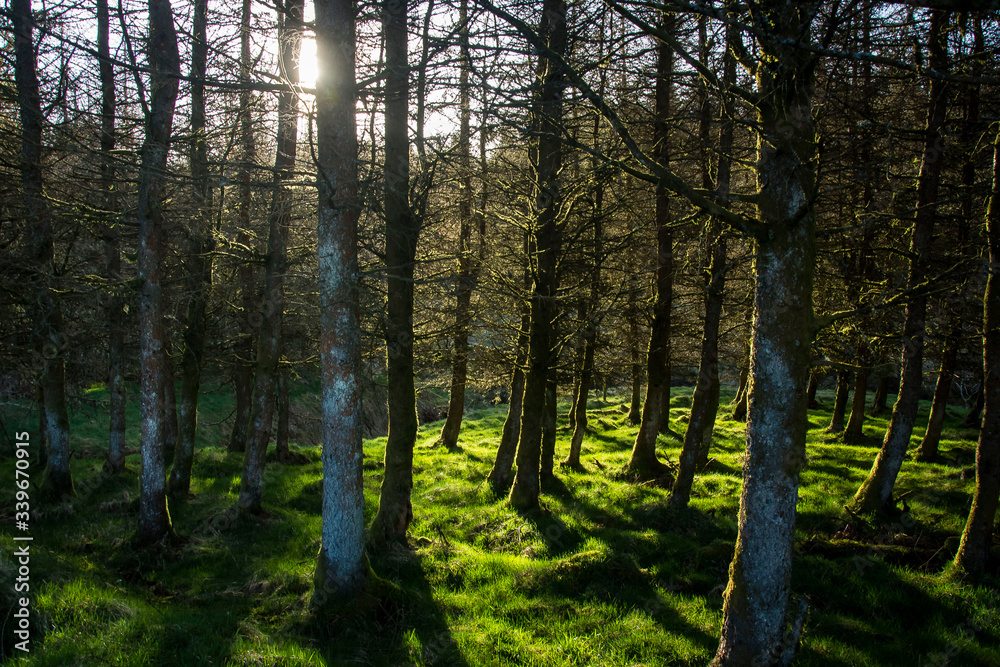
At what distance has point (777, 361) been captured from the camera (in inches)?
171

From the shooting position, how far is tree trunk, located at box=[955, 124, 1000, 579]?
21.8ft

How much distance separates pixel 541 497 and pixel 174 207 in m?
9.42

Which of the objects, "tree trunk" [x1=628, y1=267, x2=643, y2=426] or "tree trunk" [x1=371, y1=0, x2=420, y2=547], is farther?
"tree trunk" [x1=628, y1=267, x2=643, y2=426]

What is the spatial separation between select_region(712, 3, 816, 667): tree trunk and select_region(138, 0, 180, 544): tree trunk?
852cm

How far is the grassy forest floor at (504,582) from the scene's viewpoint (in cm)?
529

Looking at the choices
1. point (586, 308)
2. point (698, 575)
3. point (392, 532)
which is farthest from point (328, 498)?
point (586, 308)

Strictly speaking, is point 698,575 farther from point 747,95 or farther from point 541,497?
point 747,95

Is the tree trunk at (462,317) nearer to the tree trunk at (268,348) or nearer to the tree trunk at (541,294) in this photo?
the tree trunk at (541,294)

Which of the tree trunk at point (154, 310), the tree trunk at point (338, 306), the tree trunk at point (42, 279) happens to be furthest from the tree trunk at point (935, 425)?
the tree trunk at point (42, 279)

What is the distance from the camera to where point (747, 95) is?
4434mm

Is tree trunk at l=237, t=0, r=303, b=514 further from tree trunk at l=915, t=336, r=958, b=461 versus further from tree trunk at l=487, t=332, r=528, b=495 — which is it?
tree trunk at l=915, t=336, r=958, b=461

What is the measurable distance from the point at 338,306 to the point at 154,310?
14.0ft

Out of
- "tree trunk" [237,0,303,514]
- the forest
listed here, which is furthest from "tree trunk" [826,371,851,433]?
"tree trunk" [237,0,303,514]

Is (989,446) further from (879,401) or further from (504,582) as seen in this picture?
(879,401)
